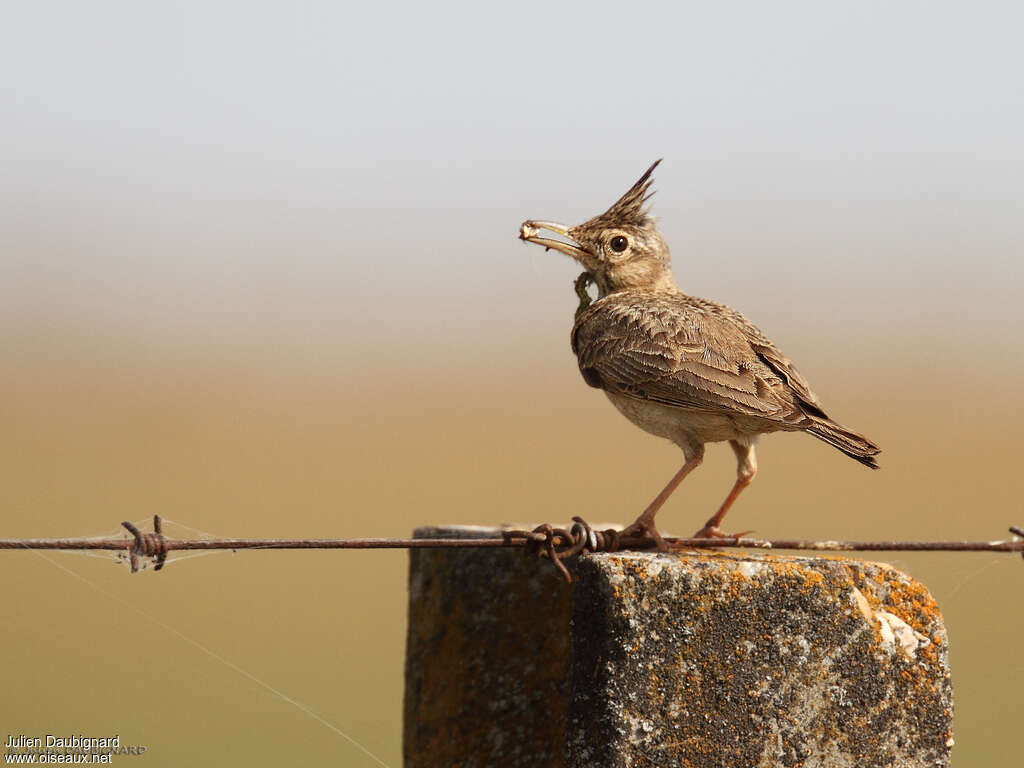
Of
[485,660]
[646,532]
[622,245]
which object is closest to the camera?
[646,532]

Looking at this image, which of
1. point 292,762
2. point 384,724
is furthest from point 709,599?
point 384,724

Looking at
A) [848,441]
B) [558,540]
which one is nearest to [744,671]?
[558,540]

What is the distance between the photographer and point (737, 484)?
573cm

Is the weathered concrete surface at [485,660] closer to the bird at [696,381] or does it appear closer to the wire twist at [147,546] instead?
the bird at [696,381]

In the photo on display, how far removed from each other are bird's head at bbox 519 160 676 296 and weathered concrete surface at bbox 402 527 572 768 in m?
2.01

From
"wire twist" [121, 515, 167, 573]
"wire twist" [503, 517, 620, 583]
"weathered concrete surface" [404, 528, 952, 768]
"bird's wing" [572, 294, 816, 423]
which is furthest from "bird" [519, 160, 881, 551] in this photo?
"wire twist" [121, 515, 167, 573]

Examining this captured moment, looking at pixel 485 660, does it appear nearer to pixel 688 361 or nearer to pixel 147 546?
pixel 688 361

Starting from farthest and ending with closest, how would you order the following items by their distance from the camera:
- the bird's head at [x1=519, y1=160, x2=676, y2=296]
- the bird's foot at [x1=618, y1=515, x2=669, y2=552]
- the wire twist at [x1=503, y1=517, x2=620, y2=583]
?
the bird's head at [x1=519, y1=160, x2=676, y2=296] < the bird's foot at [x1=618, y1=515, x2=669, y2=552] < the wire twist at [x1=503, y1=517, x2=620, y2=583]

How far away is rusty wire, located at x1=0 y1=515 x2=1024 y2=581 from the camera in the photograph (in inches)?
142

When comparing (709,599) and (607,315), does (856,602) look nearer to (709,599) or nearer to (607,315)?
(709,599)

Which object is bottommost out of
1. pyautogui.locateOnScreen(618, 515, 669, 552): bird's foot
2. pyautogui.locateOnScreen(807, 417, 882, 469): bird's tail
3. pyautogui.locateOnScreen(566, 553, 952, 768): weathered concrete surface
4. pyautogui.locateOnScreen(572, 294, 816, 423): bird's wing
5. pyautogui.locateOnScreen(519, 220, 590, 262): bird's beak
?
pyautogui.locateOnScreen(566, 553, 952, 768): weathered concrete surface

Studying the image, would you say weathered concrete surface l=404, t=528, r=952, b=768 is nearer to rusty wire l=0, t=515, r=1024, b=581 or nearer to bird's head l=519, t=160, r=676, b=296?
rusty wire l=0, t=515, r=1024, b=581

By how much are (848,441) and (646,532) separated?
97 centimetres

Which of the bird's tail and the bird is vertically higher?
the bird
